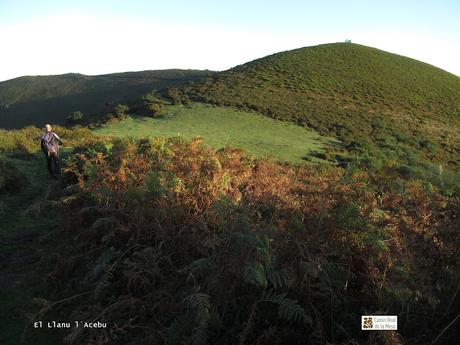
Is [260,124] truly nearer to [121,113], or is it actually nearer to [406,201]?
[121,113]

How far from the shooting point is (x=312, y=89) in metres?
48.6

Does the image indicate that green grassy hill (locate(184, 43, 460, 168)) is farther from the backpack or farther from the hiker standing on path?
the backpack

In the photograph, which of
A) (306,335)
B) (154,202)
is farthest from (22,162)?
(306,335)

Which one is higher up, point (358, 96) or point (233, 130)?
point (358, 96)

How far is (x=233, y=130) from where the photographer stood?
28484 mm

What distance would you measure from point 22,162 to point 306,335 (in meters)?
12.5

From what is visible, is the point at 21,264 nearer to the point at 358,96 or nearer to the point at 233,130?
the point at 233,130

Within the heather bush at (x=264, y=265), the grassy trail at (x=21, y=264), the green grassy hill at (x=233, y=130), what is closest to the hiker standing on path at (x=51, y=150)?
the grassy trail at (x=21, y=264)

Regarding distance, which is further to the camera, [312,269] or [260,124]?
[260,124]

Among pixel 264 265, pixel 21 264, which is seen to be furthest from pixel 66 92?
pixel 264 265

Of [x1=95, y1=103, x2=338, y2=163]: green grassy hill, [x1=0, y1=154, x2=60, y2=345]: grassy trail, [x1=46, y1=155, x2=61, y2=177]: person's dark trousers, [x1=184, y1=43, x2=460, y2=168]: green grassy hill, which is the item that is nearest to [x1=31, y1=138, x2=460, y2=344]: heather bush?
[x1=0, y1=154, x2=60, y2=345]: grassy trail

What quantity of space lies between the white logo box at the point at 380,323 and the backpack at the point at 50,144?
1023cm

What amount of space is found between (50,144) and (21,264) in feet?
21.1

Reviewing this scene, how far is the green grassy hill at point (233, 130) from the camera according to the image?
23797mm
